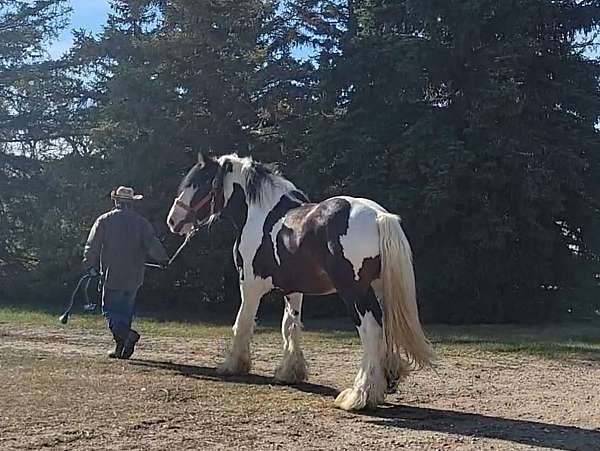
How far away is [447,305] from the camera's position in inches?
711

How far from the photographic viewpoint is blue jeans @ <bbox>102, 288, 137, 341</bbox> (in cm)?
973

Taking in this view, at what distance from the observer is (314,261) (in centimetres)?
748

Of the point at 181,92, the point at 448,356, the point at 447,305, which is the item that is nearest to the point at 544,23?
the point at 447,305

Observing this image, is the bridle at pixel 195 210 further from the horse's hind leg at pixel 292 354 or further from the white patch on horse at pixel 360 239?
the white patch on horse at pixel 360 239

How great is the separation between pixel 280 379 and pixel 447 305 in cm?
1039

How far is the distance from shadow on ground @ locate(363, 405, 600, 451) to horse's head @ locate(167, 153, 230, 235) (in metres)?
3.11

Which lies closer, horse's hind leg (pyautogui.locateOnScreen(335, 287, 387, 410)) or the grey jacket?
horse's hind leg (pyautogui.locateOnScreen(335, 287, 387, 410))

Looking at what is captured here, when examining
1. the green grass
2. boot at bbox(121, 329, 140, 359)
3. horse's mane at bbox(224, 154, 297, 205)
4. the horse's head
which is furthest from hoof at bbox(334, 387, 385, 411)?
the green grass

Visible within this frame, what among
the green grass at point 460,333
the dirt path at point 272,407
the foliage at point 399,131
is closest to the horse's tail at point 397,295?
the dirt path at point 272,407

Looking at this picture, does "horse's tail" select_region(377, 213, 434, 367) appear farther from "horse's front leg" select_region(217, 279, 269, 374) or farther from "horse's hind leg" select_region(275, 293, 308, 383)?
"horse's front leg" select_region(217, 279, 269, 374)

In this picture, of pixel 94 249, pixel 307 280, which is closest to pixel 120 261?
pixel 94 249

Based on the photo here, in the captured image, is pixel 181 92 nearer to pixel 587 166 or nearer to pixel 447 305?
pixel 447 305

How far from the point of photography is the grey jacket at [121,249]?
32.0 ft

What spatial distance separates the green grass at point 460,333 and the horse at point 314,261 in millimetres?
3926
